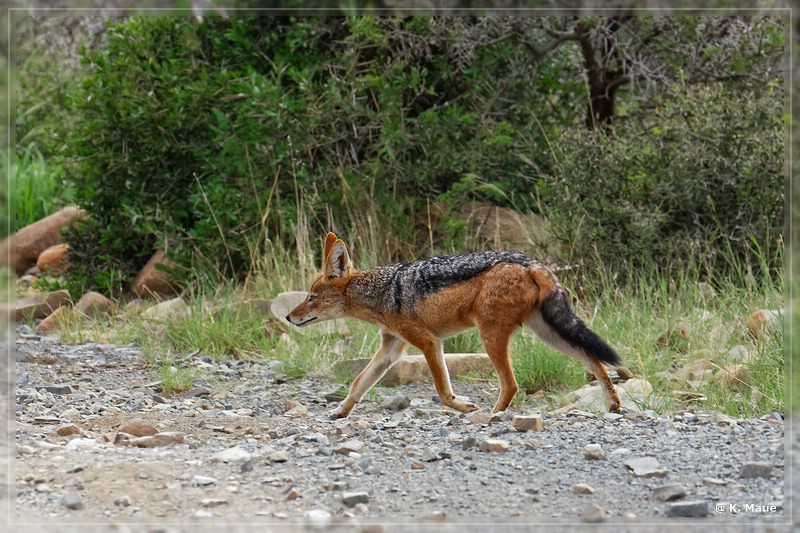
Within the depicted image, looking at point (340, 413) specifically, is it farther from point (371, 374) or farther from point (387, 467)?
point (387, 467)

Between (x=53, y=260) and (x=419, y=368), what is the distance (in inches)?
233

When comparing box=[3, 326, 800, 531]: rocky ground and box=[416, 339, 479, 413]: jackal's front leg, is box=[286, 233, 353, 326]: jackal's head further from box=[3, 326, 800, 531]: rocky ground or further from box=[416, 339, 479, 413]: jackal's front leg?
box=[416, 339, 479, 413]: jackal's front leg

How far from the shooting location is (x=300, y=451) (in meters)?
5.12

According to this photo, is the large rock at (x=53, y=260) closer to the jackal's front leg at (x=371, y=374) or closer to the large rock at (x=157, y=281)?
the large rock at (x=157, y=281)

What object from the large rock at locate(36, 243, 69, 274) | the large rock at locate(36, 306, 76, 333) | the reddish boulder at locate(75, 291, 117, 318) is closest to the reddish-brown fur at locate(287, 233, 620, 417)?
the large rock at locate(36, 306, 76, 333)

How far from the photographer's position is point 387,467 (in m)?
4.81

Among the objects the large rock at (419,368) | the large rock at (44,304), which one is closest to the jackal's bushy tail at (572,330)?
the large rock at (419,368)

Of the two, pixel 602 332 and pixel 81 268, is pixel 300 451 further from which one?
pixel 81 268

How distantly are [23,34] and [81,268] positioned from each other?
572 cm

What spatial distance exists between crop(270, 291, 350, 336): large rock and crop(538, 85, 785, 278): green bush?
7.23ft

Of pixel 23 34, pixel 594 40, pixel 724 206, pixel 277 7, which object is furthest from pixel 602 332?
pixel 23 34

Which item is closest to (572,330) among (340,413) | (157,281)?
(340,413)

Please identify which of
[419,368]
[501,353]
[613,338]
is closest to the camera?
[501,353]

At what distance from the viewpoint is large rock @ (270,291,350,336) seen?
8.59 metres
